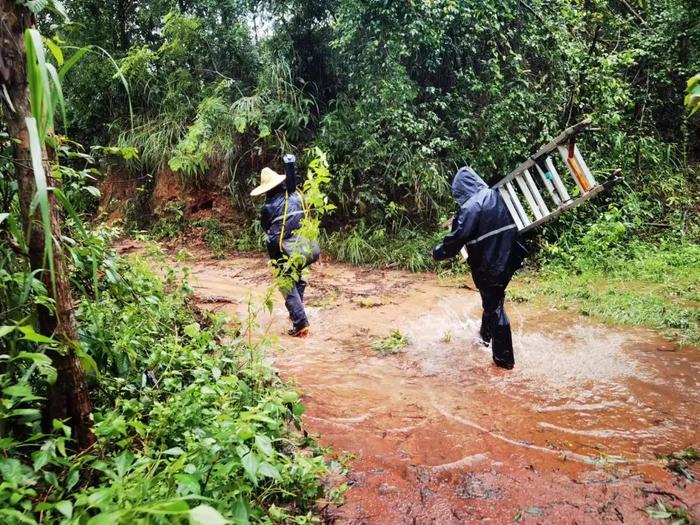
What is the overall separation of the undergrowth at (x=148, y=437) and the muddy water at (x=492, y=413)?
0.60 metres

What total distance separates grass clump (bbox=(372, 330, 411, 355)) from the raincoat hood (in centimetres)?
151

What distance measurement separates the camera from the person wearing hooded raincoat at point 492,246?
4148mm

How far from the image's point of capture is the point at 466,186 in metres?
4.31

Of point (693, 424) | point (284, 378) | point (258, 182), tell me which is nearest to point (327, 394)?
point (284, 378)

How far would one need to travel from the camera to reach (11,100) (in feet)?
4.99

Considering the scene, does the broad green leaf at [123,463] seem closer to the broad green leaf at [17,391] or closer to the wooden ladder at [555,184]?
the broad green leaf at [17,391]

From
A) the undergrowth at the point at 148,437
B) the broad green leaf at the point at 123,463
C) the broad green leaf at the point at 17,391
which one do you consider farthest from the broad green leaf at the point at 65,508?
the broad green leaf at the point at 17,391

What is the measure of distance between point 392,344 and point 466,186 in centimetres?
173

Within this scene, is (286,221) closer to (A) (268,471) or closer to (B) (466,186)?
(B) (466,186)

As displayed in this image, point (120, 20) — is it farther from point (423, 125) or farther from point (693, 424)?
point (693, 424)

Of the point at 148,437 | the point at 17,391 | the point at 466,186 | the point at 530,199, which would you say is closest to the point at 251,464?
the point at 148,437

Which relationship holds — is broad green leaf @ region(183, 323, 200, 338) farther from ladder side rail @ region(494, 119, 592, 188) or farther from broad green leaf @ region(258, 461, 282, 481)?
ladder side rail @ region(494, 119, 592, 188)

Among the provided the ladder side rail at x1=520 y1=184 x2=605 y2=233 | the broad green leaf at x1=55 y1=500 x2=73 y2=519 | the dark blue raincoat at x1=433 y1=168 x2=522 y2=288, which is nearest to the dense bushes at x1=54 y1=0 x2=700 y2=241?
the ladder side rail at x1=520 y1=184 x2=605 y2=233

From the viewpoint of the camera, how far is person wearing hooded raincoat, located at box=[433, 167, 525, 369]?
4.15m
